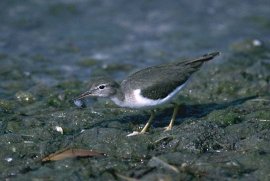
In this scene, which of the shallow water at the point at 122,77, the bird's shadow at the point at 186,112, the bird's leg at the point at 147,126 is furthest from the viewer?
the bird's shadow at the point at 186,112

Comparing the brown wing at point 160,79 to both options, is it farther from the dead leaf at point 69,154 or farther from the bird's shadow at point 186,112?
the dead leaf at point 69,154

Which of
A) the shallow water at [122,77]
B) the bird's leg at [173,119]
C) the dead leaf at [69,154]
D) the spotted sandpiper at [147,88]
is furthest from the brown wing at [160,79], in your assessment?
the dead leaf at [69,154]

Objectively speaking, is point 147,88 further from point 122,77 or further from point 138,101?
point 122,77

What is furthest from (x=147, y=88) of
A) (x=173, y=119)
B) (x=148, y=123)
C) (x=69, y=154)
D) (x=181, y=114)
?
(x=69, y=154)

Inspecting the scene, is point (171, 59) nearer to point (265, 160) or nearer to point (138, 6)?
point (138, 6)

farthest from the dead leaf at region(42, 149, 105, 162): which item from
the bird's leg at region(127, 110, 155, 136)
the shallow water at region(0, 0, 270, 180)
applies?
the bird's leg at region(127, 110, 155, 136)

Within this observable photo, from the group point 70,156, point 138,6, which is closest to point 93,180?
point 70,156

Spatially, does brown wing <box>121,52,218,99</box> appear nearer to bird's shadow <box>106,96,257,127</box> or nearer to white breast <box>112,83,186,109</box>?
white breast <box>112,83,186,109</box>
